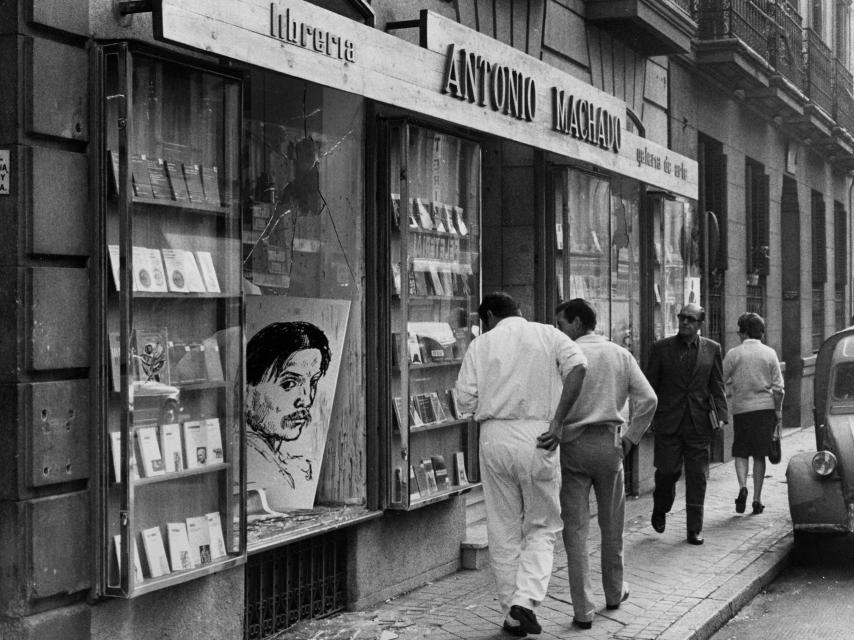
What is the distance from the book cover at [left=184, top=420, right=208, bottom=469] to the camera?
6.08 meters

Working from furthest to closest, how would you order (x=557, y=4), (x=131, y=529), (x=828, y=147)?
(x=828, y=147), (x=557, y=4), (x=131, y=529)

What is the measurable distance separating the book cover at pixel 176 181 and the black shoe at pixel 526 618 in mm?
2640

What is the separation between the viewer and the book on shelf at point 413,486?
8.05 meters

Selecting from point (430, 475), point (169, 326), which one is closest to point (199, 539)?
point (169, 326)

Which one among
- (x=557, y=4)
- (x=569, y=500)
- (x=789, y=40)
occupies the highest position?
(x=789, y=40)

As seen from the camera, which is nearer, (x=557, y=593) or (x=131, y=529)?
(x=131, y=529)

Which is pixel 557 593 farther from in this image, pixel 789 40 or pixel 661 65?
pixel 789 40

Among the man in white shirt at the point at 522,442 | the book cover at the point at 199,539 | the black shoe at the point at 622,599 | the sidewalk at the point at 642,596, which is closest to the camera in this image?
the book cover at the point at 199,539

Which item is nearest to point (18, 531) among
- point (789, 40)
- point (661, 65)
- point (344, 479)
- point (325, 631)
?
point (325, 631)

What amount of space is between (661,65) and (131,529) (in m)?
10.2

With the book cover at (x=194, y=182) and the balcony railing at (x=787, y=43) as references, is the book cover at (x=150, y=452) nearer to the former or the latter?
the book cover at (x=194, y=182)

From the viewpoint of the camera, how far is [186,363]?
6.11m

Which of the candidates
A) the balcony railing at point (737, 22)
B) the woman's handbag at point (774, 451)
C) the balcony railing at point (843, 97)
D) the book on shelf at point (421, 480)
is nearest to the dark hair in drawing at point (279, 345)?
the book on shelf at point (421, 480)

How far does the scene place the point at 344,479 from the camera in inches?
309
